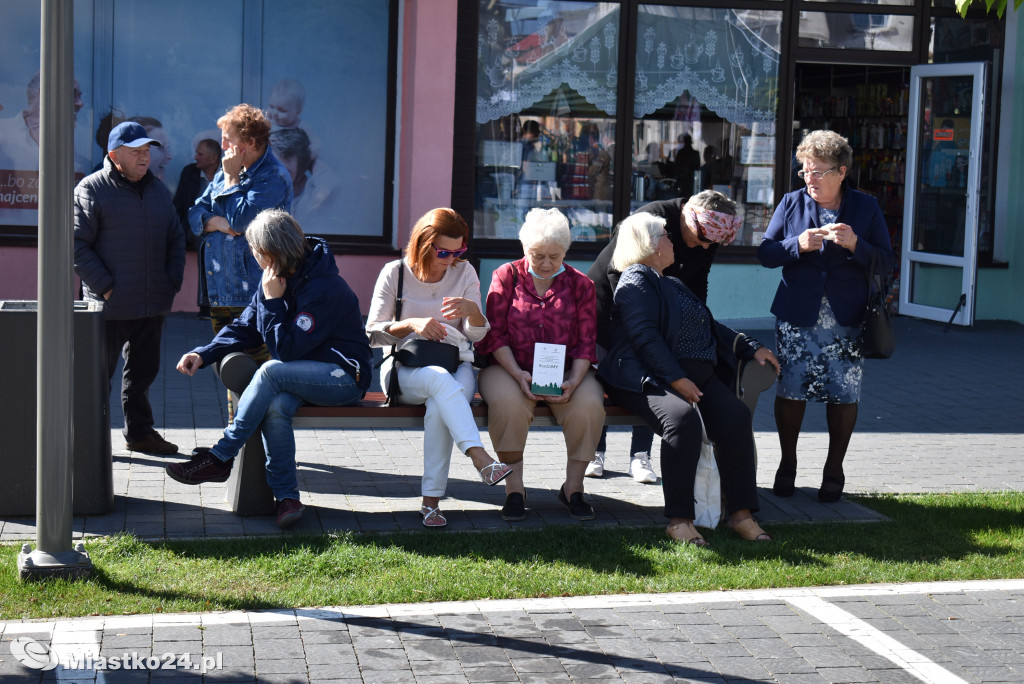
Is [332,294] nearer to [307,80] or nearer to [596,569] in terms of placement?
[596,569]

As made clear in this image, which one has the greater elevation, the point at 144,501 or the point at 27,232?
the point at 27,232

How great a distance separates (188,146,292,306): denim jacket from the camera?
659 cm

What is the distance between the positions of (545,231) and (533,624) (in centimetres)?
209

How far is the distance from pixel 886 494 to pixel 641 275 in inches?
74.0

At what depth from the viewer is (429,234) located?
6.02 metres

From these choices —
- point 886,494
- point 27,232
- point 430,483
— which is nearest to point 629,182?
point 27,232

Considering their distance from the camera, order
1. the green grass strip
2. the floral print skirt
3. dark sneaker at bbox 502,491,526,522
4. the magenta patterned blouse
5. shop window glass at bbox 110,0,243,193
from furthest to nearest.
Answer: shop window glass at bbox 110,0,243,193, the floral print skirt, the magenta patterned blouse, dark sneaker at bbox 502,491,526,522, the green grass strip

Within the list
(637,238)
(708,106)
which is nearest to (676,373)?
(637,238)

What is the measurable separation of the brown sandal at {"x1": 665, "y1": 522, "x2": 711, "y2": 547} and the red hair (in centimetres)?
165


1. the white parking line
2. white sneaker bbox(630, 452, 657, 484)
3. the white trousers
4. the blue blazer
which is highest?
the blue blazer

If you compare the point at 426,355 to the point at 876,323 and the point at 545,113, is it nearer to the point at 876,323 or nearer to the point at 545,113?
the point at 876,323

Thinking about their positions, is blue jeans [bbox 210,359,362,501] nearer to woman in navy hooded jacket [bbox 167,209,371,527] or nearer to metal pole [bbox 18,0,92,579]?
woman in navy hooded jacket [bbox 167,209,371,527]

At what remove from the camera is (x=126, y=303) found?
6.79 m

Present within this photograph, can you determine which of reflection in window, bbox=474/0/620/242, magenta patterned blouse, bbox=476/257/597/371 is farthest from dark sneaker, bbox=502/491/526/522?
reflection in window, bbox=474/0/620/242
